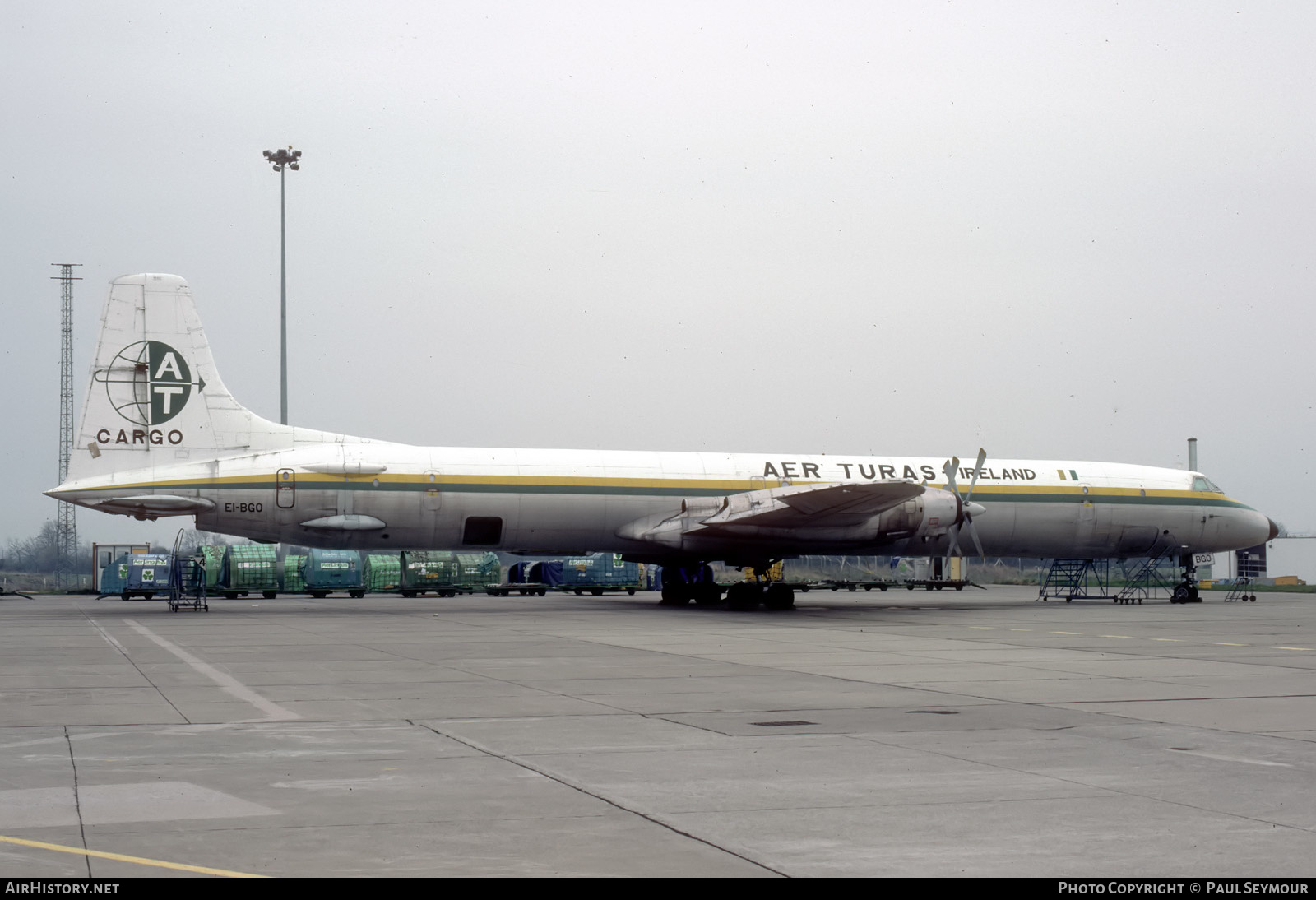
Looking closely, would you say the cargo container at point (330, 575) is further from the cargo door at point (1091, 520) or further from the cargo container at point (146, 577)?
the cargo door at point (1091, 520)

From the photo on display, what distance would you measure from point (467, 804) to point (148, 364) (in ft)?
84.7

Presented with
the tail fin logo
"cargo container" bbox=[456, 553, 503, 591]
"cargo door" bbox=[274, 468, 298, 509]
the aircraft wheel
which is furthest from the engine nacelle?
"cargo container" bbox=[456, 553, 503, 591]

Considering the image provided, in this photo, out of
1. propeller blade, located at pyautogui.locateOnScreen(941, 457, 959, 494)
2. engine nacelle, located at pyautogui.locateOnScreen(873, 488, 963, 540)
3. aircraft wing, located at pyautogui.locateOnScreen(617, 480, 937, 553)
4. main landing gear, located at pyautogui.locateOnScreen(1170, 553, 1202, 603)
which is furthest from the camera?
main landing gear, located at pyautogui.locateOnScreen(1170, 553, 1202, 603)

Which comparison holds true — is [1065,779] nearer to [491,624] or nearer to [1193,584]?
[491,624]

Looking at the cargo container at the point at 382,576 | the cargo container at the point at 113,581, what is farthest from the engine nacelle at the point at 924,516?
the cargo container at the point at 113,581

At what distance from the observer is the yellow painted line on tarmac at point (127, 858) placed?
5.52 metres

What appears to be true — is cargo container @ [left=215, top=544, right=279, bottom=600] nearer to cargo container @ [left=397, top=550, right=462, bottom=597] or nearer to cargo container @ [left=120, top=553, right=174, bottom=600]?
cargo container @ [left=120, top=553, right=174, bottom=600]

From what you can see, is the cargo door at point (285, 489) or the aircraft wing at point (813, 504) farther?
the cargo door at point (285, 489)

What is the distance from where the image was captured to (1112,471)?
37.1 m

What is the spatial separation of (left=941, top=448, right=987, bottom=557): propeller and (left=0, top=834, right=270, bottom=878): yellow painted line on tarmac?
27452 millimetres

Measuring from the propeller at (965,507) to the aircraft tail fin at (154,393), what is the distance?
18.2 m

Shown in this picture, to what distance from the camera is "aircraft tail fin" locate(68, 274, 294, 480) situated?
29328 millimetres

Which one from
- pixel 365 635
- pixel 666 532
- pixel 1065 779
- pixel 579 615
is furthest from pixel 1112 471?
pixel 1065 779

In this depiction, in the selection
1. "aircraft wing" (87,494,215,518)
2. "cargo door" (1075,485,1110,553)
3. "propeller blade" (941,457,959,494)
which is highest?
"propeller blade" (941,457,959,494)
